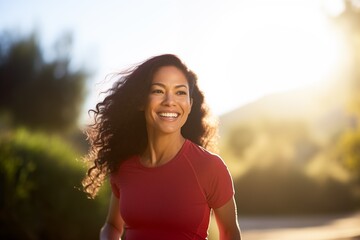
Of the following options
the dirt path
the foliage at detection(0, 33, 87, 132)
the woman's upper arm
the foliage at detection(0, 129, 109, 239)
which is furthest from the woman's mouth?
the foliage at detection(0, 33, 87, 132)

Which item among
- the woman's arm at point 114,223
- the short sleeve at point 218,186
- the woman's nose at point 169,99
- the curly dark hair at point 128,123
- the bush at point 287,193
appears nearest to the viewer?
the short sleeve at point 218,186

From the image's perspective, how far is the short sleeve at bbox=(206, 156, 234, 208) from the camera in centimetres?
274

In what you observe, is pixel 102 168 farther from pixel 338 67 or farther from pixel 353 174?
pixel 338 67

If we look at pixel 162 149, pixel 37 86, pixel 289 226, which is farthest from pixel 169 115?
pixel 37 86

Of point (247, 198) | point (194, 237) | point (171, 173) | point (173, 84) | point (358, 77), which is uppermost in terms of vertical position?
point (358, 77)

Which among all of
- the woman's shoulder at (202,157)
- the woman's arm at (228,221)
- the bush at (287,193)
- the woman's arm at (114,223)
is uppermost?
the bush at (287,193)

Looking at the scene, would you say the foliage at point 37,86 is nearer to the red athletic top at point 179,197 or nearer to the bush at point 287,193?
the bush at point 287,193

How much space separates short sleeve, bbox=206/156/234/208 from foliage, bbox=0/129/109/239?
6.14 meters

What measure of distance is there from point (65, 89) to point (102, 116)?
30.4 m

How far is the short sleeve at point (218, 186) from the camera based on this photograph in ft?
9.00

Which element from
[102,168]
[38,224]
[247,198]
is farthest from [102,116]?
[247,198]

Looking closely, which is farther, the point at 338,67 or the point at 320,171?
the point at 338,67

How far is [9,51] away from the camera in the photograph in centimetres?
3400

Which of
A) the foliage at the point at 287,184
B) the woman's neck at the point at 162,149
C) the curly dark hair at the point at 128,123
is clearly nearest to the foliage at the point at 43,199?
the curly dark hair at the point at 128,123
